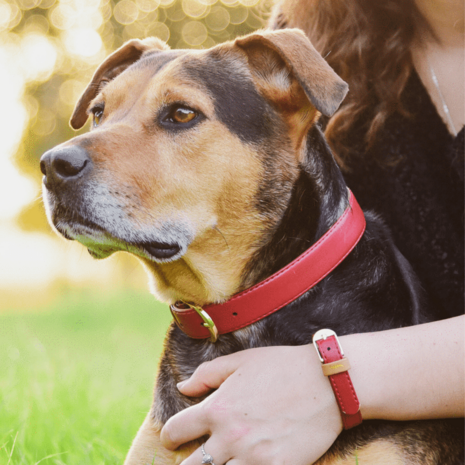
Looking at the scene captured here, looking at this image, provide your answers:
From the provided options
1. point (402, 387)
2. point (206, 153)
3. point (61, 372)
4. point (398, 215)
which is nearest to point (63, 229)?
point (206, 153)

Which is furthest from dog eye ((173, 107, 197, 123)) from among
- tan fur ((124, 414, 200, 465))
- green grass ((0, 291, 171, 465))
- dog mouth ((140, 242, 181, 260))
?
green grass ((0, 291, 171, 465))

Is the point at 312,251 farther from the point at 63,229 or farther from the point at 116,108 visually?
the point at 116,108

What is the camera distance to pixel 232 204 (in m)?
2.56

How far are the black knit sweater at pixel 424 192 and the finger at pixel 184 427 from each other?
143cm

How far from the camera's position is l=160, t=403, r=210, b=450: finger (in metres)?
2.30

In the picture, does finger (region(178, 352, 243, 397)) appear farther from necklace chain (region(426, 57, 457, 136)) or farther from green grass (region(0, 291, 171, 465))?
necklace chain (region(426, 57, 457, 136))

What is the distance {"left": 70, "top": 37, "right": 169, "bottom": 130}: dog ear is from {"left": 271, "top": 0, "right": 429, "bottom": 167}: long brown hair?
114cm

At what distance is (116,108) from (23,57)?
17.3 meters

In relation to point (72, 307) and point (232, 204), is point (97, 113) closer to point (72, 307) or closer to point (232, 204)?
point (232, 204)

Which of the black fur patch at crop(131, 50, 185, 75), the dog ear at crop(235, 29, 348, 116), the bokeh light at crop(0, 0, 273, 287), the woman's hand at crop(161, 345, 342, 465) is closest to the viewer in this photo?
the woman's hand at crop(161, 345, 342, 465)

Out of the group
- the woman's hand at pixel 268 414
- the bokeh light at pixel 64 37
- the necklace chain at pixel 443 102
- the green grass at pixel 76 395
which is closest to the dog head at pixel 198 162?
the woman's hand at pixel 268 414

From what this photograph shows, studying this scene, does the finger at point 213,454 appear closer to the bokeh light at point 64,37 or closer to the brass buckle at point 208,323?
the brass buckle at point 208,323

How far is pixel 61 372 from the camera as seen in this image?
16.1ft

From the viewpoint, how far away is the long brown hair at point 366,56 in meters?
3.41
